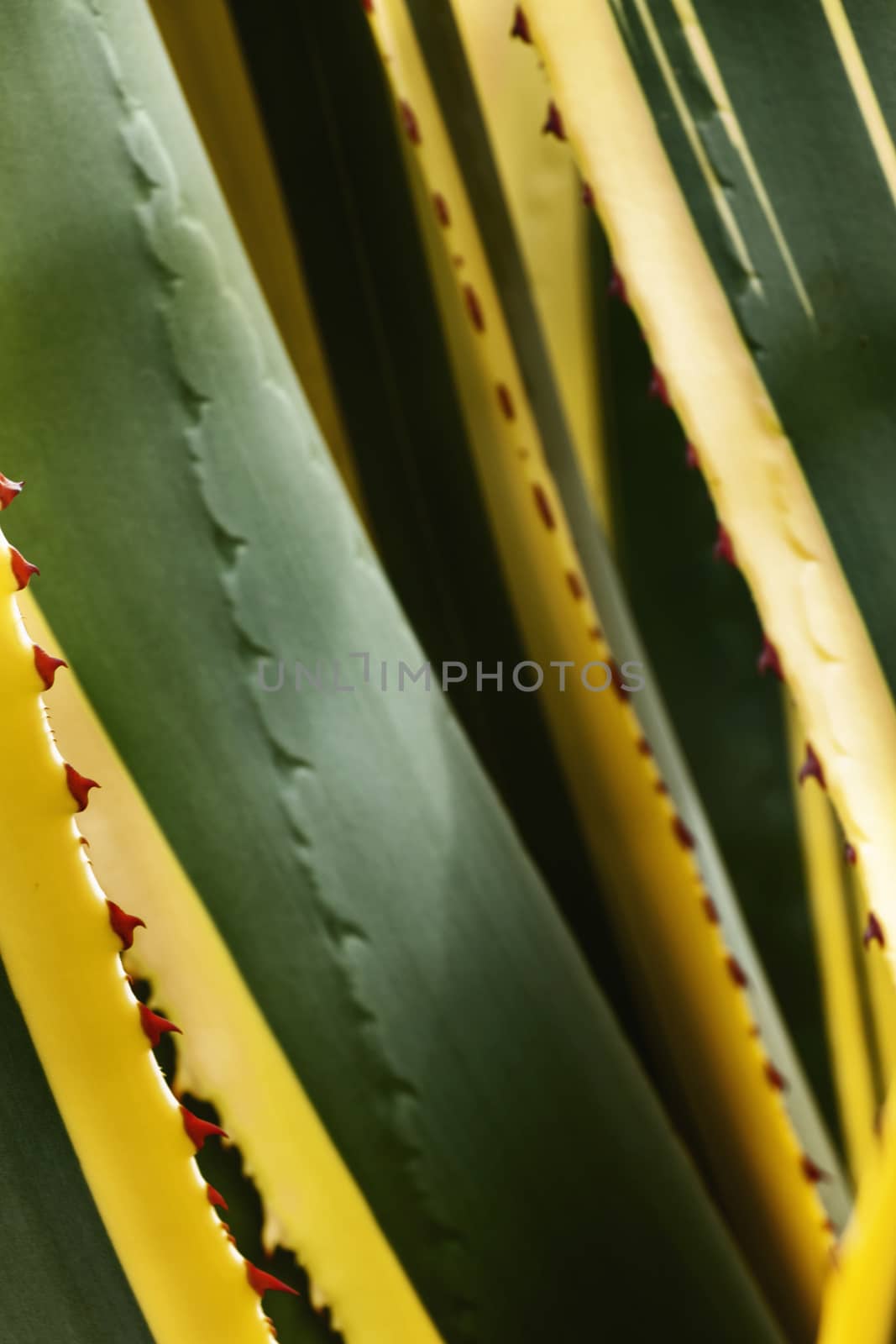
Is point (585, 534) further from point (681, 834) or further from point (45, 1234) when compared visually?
point (45, 1234)

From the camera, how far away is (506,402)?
33 centimetres

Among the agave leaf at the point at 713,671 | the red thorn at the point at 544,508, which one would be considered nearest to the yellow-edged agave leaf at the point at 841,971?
the agave leaf at the point at 713,671

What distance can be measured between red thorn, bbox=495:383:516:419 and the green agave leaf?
224mm

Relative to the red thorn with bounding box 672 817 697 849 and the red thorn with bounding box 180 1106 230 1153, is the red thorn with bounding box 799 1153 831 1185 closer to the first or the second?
the red thorn with bounding box 672 817 697 849

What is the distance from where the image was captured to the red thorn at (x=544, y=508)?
1.08ft

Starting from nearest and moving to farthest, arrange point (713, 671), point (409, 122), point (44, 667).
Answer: point (44, 667) < point (409, 122) < point (713, 671)

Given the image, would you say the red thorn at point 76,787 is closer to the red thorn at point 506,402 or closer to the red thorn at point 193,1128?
the red thorn at point 193,1128

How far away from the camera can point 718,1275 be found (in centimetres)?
28

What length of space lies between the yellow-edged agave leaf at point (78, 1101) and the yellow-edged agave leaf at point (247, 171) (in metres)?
0.20

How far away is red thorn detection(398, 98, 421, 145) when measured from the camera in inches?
11.5

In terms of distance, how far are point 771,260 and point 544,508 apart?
11 centimetres

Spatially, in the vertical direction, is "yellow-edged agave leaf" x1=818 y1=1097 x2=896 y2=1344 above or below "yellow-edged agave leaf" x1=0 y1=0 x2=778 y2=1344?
below

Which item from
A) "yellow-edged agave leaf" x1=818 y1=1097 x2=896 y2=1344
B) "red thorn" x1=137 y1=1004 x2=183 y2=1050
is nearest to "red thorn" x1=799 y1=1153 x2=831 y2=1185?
"yellow-edged agave leaf" x1=818 y1=1097 x2=896 y2=1344

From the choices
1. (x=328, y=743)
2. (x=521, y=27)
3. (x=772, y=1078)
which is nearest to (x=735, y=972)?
(x=772, y=1078)
